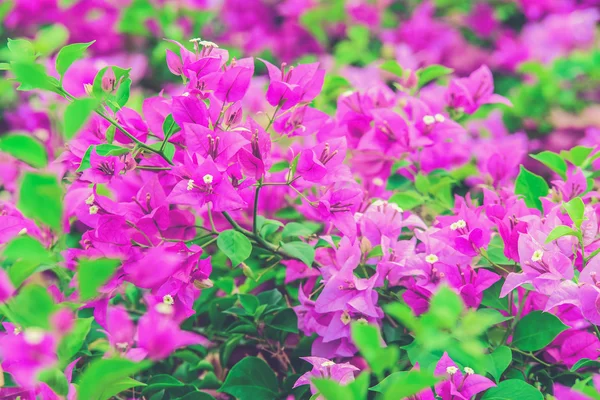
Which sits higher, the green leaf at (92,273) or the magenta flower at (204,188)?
the green leaf at (92,273)

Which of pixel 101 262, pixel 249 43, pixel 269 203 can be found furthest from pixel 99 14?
pixel 101 262

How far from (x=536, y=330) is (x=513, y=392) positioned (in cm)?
10

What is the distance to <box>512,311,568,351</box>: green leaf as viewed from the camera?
811 millimetres

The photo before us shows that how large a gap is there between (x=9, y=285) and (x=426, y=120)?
2.35 feet

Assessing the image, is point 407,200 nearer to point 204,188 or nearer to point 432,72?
point 432,72

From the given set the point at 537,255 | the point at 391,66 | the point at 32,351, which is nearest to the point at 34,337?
the point at 32,351

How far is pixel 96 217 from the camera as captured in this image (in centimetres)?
84

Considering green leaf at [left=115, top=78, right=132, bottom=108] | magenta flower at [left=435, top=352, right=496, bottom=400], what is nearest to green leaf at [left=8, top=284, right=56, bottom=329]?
green leaf at [left=115, top=78, right=132, bottom=108]

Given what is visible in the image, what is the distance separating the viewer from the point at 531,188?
103 centimetres

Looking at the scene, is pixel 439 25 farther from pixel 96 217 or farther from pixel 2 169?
pixel 96 217

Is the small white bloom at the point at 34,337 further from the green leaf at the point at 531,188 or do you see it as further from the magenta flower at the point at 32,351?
the green leaf at the point at 531,188

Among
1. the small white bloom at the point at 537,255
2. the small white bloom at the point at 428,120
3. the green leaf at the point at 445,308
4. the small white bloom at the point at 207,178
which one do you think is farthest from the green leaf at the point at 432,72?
the green leaf at the point at 445,308

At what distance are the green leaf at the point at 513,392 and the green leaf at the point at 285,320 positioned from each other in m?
0.29

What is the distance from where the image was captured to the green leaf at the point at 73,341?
0.67 m
